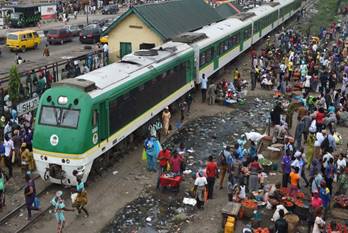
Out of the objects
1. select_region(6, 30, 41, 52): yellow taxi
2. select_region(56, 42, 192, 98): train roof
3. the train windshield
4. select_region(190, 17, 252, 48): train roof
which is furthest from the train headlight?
select_region(6, 30, 41, 52): yellow taxi

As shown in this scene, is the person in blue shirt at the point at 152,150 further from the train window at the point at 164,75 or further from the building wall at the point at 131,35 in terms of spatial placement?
the building wall at the point at 131,35

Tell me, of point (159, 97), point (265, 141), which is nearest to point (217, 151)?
point (265, 141)

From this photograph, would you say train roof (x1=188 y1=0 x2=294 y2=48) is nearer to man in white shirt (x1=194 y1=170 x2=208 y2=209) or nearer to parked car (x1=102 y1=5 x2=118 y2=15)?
man in white shirt (x1=194 y1=170 x2=208 y2=209)

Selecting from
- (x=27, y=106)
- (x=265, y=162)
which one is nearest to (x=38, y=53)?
(x=27, y=106)

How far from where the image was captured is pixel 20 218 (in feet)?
43.2

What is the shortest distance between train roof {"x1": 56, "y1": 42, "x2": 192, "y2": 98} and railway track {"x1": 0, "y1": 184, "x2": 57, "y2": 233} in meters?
3.22

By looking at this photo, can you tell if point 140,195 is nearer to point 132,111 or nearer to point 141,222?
point 141,222

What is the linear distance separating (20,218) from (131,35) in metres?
16.7

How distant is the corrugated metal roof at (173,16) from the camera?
1093 inches

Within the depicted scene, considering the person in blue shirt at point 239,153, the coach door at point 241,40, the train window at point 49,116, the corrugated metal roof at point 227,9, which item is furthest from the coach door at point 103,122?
the corrugated metal roof at point 227,9

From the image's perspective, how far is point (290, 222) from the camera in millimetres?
12289

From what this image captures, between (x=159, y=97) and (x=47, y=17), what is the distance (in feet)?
136

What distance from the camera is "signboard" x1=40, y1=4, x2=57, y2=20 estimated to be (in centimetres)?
5630

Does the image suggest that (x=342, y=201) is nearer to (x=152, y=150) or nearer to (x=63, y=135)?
(x=152, y=150)
